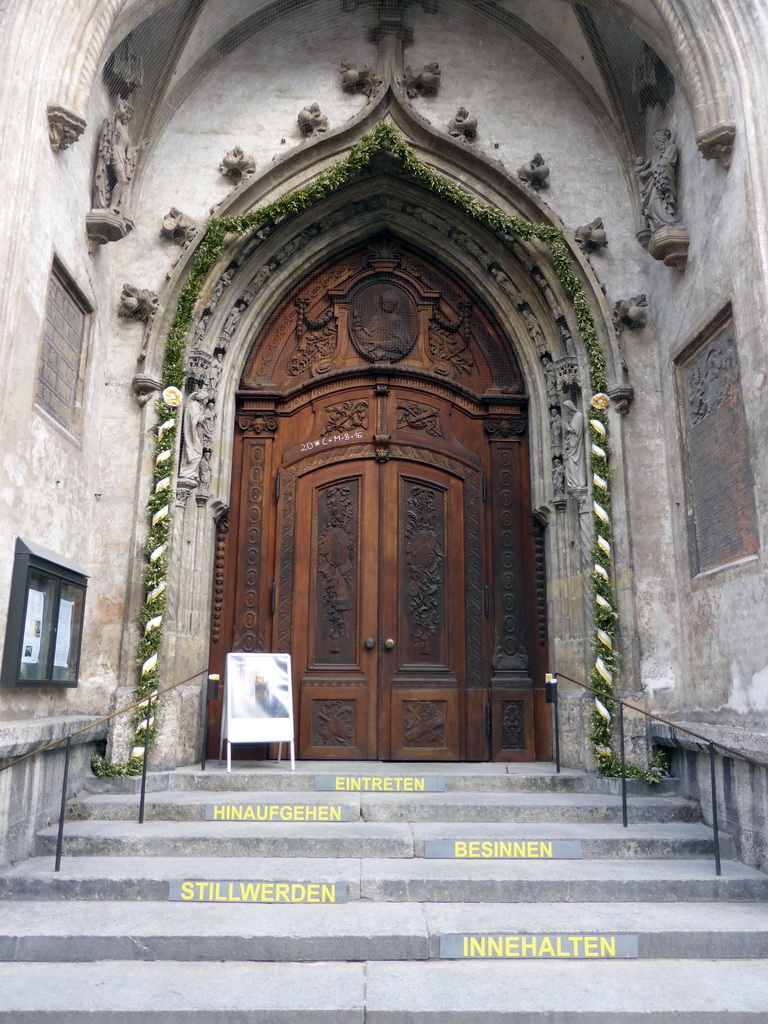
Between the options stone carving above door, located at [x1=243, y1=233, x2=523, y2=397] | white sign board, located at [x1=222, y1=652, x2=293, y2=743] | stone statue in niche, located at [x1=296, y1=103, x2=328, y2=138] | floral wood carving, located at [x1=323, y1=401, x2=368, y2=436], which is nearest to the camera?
white sign board, located at [x1=222, y1=652, x2=293, y2=743]

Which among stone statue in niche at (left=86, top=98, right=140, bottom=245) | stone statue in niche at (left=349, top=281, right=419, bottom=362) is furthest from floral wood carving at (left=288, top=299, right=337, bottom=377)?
stone statue in niche at (left=86, top=98, right=140, bottom=245)

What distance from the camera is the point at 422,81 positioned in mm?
7941

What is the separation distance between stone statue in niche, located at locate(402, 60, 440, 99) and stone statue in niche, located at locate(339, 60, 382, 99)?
279 millimetres

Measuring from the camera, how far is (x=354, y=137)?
773cm

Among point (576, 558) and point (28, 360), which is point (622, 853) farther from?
point (28, 360)

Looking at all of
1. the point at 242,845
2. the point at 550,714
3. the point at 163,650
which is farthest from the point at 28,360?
the point at 550,714

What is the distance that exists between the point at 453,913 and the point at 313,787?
1.98 meters

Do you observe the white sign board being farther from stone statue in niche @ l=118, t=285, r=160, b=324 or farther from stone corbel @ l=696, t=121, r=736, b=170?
stone corbel @ l=696, t=121, r=736, b=170

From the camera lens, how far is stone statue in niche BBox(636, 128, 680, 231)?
6.77 meters

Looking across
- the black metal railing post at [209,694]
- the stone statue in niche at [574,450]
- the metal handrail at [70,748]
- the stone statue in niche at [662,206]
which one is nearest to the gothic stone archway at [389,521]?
the black metal railing post at [209,694]

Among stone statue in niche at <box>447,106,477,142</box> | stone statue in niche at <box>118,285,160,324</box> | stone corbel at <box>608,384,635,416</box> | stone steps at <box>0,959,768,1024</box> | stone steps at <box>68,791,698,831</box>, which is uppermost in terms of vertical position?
stone statue in niche at <box>447,106,477,142</box>

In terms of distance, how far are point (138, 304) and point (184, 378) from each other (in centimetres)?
72

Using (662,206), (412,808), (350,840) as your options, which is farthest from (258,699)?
(662,206)

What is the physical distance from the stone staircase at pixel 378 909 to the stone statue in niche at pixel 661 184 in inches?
177
